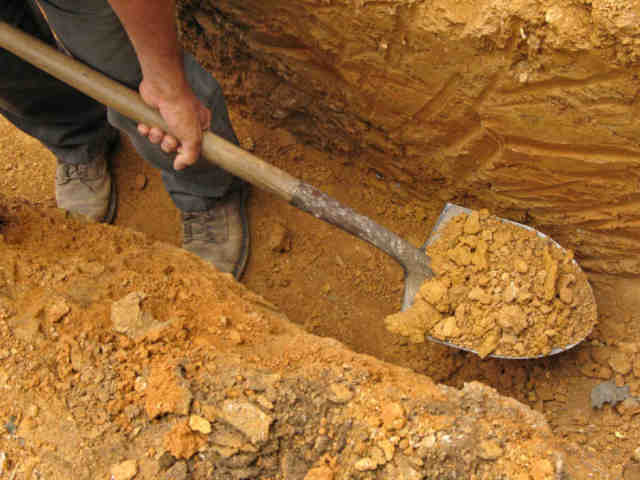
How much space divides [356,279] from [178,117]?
122cm

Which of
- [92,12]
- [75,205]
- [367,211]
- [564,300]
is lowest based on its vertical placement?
[75,205]

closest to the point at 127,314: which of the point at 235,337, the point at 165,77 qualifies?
the point at 235,337

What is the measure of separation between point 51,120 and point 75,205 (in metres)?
0.46

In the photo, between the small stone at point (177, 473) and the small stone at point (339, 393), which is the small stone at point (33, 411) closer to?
the small stone at point (177, 473)

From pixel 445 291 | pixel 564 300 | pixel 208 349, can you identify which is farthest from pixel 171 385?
pixel 564 300

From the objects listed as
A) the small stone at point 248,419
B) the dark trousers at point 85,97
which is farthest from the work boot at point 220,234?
the small stone at point 248,419

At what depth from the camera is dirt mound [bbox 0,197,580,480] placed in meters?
1.06

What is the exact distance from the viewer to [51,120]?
217cm

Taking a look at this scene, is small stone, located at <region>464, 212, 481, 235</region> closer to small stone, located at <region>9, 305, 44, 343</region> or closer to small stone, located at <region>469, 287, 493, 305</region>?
small stone, located at <region>469, 287, 493, 305</region>

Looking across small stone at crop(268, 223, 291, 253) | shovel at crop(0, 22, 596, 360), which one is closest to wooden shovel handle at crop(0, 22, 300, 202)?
shovel at crop(0, 22, 596, 360)

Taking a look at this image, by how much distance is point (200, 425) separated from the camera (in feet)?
3.56

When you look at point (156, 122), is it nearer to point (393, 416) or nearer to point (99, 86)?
point (99, 86)

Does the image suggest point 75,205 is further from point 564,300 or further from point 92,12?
point 564,300

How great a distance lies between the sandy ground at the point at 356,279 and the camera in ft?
6.30
